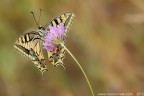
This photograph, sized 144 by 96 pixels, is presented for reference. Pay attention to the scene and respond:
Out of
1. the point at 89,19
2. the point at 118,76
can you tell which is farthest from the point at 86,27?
the point at 118,76

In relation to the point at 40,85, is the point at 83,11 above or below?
above

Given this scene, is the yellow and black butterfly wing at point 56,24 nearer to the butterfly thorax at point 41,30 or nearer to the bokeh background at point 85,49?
the butterfly thorax at point 41,30

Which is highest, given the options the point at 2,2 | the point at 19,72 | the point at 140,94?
the point at 2,2

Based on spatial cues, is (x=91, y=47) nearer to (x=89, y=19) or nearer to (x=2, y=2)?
(x=89, y=19)

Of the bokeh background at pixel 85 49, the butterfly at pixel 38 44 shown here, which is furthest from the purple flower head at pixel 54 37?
the bokeh background at pixel 85 49

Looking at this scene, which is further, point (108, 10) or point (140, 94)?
point (108, 10)

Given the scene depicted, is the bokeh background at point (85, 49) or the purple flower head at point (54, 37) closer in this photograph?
the purple flower head at point (54, 37)

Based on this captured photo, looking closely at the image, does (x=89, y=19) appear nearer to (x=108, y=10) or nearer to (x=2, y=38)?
(x=108, y=10)
